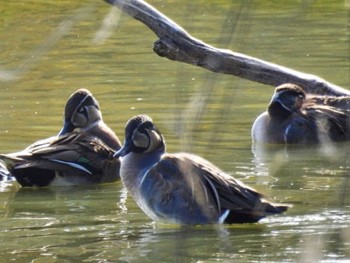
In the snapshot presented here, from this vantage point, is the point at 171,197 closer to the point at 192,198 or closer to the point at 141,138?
the point at 192,198

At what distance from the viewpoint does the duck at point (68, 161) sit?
9133 mm

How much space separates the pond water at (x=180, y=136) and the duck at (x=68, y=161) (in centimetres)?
14

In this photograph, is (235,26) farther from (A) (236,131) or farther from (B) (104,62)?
(B) (104,62)

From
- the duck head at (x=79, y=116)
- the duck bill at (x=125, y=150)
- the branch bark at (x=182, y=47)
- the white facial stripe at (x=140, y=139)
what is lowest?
the duck head at (x=79, y=116)

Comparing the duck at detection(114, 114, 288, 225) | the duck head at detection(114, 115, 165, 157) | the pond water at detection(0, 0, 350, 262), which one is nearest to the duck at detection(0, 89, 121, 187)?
the pond water at detection(0, 0, 350, 262)

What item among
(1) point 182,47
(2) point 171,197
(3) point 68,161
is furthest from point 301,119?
(2) point 171,197

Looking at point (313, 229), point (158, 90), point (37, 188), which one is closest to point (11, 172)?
point (37, 188)

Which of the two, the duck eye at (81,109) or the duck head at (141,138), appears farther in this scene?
the duck eye at (81,109)

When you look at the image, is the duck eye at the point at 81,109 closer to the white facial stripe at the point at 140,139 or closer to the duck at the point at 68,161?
the duck at the point at 68,161

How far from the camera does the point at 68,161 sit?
936 centimetres

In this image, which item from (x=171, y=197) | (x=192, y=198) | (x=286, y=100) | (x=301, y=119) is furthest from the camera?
(x=301, y=119)

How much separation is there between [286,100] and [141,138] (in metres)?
2.61

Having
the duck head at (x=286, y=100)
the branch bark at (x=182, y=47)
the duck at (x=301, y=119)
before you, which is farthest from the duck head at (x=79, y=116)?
the duck head at (x=286, y=100)

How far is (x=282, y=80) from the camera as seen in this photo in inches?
423
